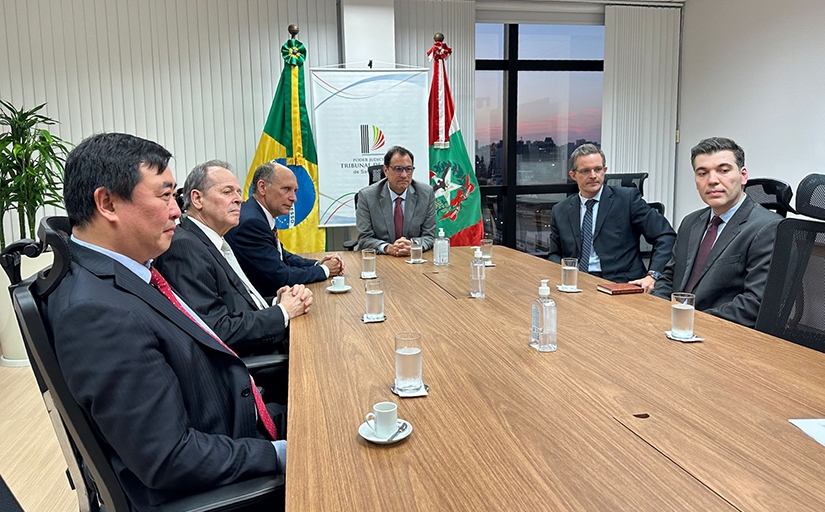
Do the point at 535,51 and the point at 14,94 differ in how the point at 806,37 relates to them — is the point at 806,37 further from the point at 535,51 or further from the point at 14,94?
the point at 14,94

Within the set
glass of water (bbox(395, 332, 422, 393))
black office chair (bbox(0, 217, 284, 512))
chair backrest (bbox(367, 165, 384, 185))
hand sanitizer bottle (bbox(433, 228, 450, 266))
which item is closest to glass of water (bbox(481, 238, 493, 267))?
hand sanitizer bottle (bbox(433, 228, 450, 266))

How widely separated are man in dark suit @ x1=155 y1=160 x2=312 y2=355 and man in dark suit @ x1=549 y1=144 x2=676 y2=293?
2.06m

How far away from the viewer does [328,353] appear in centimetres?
176

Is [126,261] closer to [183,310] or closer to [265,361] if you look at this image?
[183,310]

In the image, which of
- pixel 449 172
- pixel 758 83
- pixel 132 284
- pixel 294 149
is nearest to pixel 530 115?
pixel 449 172

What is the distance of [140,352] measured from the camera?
→ 1.11m

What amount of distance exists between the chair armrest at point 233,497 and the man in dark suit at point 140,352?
3 cm

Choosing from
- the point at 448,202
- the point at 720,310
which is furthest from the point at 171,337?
the point at 448,202

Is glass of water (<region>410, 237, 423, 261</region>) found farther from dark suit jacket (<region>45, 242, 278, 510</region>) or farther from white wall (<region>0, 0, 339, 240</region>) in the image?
white wall (<region>0, 0, 339, 240</region>)

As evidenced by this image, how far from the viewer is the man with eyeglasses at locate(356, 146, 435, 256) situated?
4078 mm

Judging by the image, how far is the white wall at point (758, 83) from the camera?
477 centimetres

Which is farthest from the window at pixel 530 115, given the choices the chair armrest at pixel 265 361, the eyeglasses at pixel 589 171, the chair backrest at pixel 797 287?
the chair armrest at pixel 265 361

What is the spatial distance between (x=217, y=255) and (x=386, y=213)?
81.7 inches

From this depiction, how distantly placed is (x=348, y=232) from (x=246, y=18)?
2126mm
